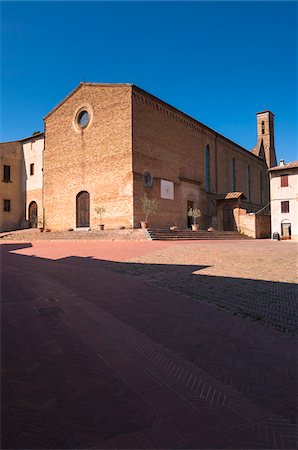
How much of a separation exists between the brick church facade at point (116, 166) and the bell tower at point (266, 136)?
51.7ft

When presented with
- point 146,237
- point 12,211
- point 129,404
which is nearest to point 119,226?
point 146,237

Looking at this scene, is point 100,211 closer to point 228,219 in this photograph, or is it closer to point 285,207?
point 228,219

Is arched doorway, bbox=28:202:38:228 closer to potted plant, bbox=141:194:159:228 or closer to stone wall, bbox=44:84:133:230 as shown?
stone wall, bbox=44:84:133:230

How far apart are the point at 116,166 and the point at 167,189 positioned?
5159 mm

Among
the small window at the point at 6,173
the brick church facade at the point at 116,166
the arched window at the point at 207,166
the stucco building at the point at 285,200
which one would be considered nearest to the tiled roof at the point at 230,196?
the brick church facade at the point at 116,166

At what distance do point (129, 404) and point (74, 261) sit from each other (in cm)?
988

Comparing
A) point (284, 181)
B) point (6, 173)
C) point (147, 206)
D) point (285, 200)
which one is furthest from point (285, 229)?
point (6, 173)

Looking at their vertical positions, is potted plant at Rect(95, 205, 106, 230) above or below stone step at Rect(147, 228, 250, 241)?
above

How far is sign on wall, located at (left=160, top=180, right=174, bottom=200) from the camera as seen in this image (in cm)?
2659

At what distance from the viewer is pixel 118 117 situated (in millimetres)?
24969

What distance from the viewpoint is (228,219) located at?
3300 cm

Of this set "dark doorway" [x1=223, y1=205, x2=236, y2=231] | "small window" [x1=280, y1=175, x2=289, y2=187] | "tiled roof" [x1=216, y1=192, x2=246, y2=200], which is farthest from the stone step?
"tiled roof" [x1=216, y1=192, x2=246, y2=200]

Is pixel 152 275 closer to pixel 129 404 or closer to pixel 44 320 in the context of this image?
pixel 44 320

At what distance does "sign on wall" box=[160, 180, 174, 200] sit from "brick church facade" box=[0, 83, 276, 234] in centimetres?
9
